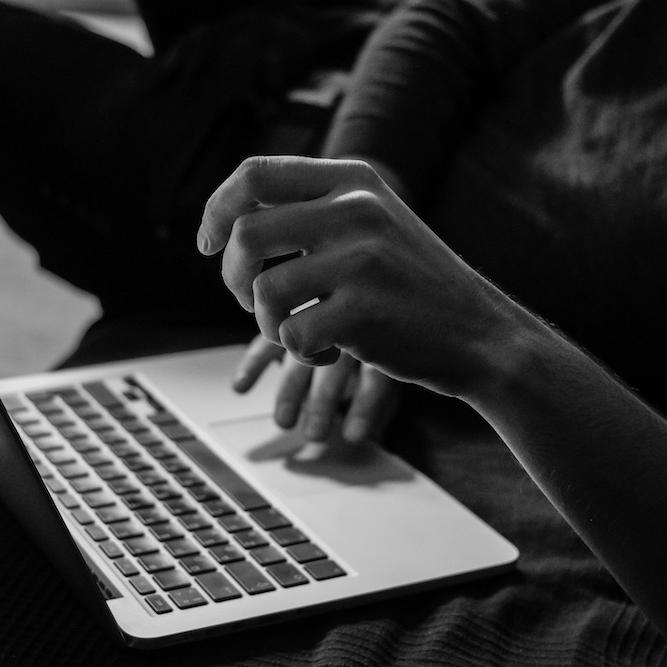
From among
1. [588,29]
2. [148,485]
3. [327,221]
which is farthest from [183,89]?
[327,221]

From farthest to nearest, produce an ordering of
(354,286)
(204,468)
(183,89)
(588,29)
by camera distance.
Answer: (183,89)
(588,29)
(204,468)
(354,286)

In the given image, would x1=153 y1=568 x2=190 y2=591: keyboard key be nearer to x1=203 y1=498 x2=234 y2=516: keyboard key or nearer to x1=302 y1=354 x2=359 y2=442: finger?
x1=203 y1=498 x2=234 y2=516: keyboard key

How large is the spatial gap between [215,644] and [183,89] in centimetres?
63

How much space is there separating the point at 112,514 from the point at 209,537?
0.06m

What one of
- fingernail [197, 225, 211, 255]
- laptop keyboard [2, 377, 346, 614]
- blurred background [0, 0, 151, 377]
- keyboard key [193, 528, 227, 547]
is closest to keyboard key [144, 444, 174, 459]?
laptop keyboard [2, 377, 346, 614]

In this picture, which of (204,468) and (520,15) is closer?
(204,468)

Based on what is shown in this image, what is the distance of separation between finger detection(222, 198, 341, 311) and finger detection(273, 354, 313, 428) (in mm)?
291

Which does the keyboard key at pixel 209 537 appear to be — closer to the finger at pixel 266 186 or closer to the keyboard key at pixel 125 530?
the keyboard key at pixel 125 530

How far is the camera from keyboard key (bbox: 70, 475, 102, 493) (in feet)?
2.06

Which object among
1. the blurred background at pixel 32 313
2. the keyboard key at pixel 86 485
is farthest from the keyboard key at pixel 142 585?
the blurred background at pixel 32 313

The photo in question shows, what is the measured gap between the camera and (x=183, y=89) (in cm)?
100

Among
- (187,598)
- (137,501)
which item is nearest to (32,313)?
(137,501)

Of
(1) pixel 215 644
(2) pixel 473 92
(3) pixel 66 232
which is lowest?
(3) pixel 66 232

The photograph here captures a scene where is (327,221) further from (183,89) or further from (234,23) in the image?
(234,23)
